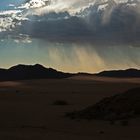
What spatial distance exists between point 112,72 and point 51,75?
36.2 m

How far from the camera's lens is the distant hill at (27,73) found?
127m

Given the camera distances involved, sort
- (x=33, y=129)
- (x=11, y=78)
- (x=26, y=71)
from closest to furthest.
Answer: (x=33, y=129) → (x=11, y=78) → (x=26, y=71)

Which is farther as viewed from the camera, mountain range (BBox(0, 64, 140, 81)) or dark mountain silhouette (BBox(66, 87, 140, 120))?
mountain range (BBox(0, 64, 140, 81))

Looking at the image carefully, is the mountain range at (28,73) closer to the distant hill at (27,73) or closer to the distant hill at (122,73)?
the distant hill at (27,73)

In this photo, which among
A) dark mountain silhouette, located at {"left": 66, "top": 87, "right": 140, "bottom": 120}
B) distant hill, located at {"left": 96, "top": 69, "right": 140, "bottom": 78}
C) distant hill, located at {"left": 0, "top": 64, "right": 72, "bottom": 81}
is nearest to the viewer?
dark mountain silhouette, located at {"left": 66, "top": 87, "right": 140, "bottom": 120}

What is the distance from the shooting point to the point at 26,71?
435 ft

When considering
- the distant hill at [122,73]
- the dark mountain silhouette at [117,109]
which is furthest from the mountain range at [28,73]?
the dark mountain silhouette at [117,109]

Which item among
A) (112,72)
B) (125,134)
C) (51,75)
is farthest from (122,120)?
(112,72)

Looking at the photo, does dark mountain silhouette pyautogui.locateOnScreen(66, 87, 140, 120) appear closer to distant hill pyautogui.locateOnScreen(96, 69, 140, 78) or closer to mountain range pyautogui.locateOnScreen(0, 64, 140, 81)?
mountain range pyautogui.locateOnScreen(0, 64, 140, 81)

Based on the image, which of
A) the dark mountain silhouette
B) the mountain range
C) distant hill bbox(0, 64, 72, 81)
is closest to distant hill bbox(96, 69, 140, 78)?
the mountain range

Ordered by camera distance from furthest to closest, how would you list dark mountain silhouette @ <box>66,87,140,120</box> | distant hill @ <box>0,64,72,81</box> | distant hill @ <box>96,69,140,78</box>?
distant hill @ <box>96,69,140,78</box> < distant hill @ <box>0,64,72,81</box> < dark mountain silhouette @ <box>66,87,140,120</box>

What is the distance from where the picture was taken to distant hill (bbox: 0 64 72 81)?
4997 inches

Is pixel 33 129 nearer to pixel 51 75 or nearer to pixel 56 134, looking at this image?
pixel 56 134

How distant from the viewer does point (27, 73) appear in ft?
430
